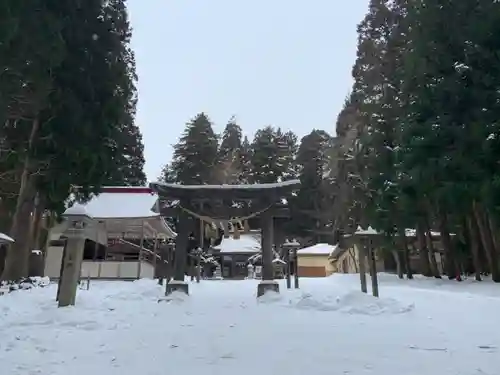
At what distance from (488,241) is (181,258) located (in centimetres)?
1124

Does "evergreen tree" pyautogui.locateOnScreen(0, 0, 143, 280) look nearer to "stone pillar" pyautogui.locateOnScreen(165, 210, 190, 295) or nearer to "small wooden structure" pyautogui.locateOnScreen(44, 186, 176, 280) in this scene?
"stone pillar" pyautogui.locateOnScreen(165, 210, 190, 295)

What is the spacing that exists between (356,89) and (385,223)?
7553 mm

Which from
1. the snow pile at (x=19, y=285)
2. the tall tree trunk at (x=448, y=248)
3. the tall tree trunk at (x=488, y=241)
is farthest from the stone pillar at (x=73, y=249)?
the tall tree trunk at (x=448, y=248)

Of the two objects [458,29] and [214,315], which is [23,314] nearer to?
[214,315]

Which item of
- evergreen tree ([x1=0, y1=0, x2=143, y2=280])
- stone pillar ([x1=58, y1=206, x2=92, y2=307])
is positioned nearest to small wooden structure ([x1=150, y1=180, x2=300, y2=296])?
stone pillar ([x1=58, y1=206, x2=92, y2=307])

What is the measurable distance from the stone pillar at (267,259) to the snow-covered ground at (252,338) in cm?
154

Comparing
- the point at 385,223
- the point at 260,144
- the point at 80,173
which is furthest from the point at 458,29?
the point at 260,144

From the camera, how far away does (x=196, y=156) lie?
39.1m

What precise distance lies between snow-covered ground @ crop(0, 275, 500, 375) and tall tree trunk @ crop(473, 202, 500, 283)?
781 centimetres

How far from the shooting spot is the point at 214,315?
770 centimetres

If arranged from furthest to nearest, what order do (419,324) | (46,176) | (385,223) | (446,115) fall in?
1. (385,223)
2. (446,115)
3. (46,176)
4. (419,324)

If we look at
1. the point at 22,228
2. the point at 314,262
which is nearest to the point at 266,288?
the point at 22,228

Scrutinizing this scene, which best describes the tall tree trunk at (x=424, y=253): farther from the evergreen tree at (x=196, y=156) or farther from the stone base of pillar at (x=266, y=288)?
the evergreen tree at (x=196, y=156)

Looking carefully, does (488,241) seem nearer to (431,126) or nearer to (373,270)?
(431,126)
